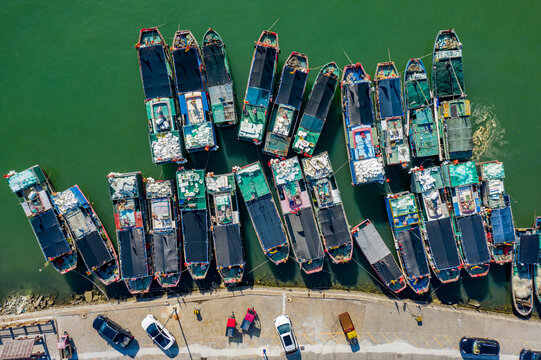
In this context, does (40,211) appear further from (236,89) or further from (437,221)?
(437,221)

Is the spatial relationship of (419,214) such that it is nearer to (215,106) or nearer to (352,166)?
(352,166)

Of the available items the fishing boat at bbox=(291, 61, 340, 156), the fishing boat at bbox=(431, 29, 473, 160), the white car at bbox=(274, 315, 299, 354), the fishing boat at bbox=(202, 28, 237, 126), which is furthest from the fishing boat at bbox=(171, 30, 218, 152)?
Answer: the fishing boat at bbox=(431, 29, 473, 160)

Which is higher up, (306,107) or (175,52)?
(175,52)

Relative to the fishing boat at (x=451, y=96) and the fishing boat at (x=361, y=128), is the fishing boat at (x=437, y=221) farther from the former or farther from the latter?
the fishing boat at (x=361, y=128)

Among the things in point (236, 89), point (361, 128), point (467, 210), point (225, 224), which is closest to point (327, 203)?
point (361, 128)

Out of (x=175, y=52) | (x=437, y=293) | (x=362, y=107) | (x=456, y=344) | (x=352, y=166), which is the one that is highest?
(x=175, y=52)

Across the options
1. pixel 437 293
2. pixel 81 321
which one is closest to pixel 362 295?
pixel 437 293

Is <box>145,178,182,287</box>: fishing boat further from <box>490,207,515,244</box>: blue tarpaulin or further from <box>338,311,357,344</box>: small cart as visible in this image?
<box>490,207,515,244</box>: blue tarpaulin
